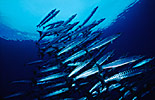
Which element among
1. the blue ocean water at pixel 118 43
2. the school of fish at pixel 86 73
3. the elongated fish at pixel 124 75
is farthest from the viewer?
the blue ocean water at pixel 118 43

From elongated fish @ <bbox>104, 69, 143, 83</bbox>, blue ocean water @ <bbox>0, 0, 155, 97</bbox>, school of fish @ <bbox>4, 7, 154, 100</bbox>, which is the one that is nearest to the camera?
elongated fish @ <bbox>104, 69, 143, 83</bbox>

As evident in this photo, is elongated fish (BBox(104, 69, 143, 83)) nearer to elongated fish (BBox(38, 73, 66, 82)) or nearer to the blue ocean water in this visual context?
elongated fish (BBox(38, 73, 66, 82))

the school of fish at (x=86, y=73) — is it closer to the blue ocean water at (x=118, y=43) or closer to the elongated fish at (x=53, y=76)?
the elongated fish at (x=53, y=76)

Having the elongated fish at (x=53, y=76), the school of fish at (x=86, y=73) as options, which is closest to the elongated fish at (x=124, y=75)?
the school of fish at (x=86, y=73)

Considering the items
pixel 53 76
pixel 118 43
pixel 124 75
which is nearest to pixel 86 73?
pixel 124 75

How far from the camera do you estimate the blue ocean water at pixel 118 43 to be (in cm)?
1118

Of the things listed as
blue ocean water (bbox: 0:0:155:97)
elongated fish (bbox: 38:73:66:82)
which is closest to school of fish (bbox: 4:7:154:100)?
elongated fish (bbox: 38:73:66:82)

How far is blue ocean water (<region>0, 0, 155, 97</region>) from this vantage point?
1118cm

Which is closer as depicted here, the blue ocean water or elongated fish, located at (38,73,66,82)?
elongated fish, located at (38,73,66,82)

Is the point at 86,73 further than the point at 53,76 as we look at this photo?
No

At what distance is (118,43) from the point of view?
18.5 meters

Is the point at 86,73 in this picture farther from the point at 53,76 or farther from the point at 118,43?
the point at 118,43

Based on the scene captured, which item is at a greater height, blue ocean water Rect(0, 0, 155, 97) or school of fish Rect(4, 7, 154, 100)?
blue ocean water Rect(0, 0, 155, 97)

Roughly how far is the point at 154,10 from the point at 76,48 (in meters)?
15.8
